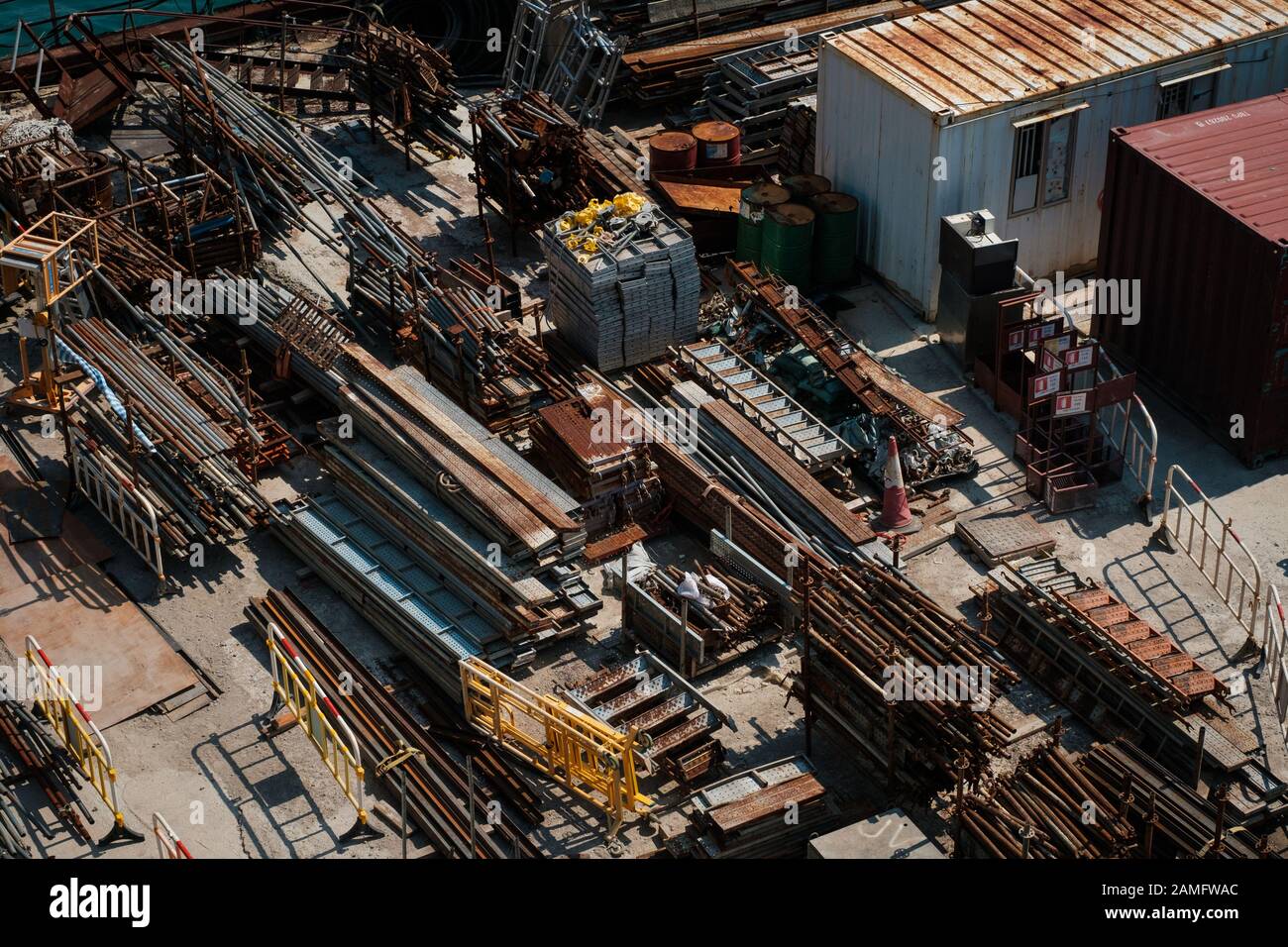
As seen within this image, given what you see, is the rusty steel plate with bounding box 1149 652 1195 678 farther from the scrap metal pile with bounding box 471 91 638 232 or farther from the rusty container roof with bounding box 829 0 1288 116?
the scrap metal pile with bounding box 471 91 638 232

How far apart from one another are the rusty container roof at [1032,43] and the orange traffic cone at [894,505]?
598cm

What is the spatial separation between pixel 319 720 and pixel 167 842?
200cm

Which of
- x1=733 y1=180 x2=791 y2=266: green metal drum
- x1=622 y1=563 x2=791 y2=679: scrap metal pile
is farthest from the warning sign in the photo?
x1=733 y1=180 x2=791 y2=266: green metal drum

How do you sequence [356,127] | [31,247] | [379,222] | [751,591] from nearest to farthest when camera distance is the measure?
[751,591], [31,247], [379,222], [356,127]

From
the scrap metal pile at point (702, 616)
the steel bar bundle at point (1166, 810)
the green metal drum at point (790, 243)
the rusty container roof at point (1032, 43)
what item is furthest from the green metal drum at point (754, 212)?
the steel bar bundle at point (1166, 810)

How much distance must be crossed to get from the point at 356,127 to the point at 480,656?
1500cm

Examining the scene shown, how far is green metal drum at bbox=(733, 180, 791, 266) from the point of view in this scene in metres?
28.9

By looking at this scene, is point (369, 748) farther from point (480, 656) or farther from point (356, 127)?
point (356, 127)

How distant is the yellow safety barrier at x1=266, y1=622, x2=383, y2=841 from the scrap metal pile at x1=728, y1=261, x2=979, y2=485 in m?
8.19

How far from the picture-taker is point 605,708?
21297 mm

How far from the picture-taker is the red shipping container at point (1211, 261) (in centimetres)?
2455

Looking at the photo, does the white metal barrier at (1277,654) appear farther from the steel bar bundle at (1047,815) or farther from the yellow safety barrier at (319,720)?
the yellow safety barrier at (319,720)

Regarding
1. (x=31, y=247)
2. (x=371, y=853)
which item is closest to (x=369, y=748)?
(x=371, y=853)

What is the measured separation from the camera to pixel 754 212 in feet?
94.8
